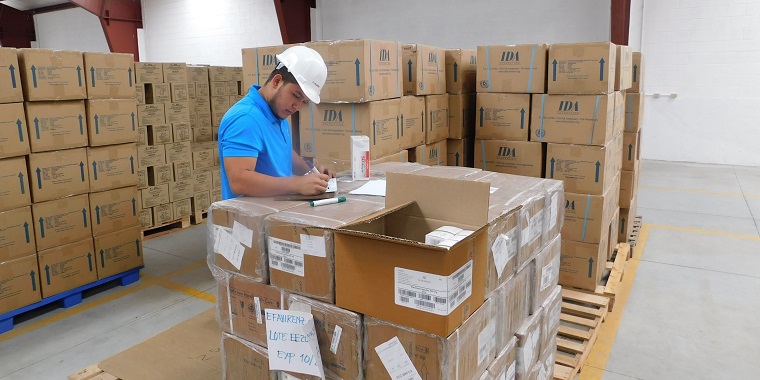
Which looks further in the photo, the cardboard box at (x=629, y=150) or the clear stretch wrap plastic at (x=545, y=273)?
the cardboard box at (x=629, y=150)

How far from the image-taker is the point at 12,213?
13.5 feet

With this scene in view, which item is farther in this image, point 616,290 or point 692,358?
point 616,290

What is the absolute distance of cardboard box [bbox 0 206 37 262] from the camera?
13.4 feet

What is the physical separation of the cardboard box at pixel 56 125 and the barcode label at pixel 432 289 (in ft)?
12.7

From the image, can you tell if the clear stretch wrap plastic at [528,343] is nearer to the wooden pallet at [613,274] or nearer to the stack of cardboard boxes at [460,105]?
the wooden pallet at [613,274]

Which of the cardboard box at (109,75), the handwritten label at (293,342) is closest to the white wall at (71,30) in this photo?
the cardboard box at (109,75)

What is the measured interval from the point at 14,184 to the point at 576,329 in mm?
4476

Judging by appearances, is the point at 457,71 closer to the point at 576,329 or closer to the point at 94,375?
the point at 576,329

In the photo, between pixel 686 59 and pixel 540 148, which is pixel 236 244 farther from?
pixel 686 59

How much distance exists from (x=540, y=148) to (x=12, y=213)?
433cm

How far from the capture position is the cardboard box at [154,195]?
20.7ft

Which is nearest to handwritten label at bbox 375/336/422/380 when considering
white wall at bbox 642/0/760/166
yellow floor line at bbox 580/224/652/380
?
yellow floor line at bbox 580/224/652/380

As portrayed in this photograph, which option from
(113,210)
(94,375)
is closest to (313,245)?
(94,375)

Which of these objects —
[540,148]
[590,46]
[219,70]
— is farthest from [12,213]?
[590,46]
